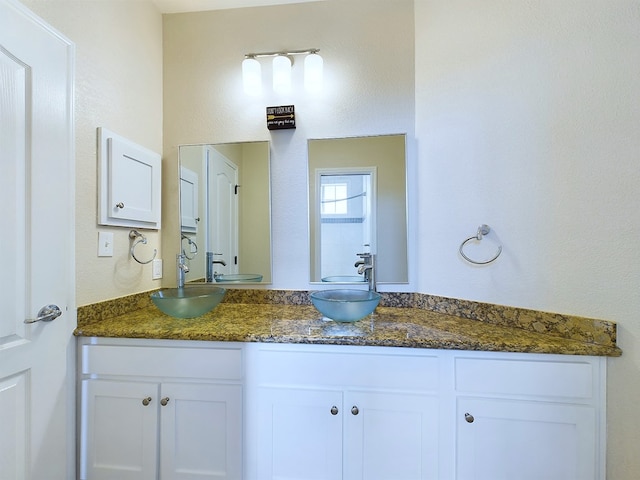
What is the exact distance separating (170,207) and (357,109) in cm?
130

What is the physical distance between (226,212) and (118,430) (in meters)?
1.14

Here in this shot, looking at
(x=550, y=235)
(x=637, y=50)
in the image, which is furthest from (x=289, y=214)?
(x=637, y=50)

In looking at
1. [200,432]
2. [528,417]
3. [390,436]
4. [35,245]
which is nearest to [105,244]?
[35,245]

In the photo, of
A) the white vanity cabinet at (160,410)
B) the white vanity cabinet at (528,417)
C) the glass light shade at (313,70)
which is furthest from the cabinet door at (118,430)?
the glass light shade at (313,70)

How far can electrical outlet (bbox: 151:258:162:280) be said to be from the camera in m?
1.60

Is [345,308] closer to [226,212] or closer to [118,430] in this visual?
[226,212]

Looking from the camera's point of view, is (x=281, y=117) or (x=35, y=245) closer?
(x=35, y=245)

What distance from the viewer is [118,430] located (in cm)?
113

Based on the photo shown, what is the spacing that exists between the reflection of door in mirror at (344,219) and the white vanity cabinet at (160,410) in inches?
28.4

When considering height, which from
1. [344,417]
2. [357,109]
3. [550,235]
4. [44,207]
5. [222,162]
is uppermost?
[357,109]

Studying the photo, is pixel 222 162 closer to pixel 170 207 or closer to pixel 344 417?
pixel 170 207

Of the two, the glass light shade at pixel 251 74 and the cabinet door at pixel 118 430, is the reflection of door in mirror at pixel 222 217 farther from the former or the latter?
the cabinet door at pixel 118 430

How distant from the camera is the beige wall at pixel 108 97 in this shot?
3.84 feet

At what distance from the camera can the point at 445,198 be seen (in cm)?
140
